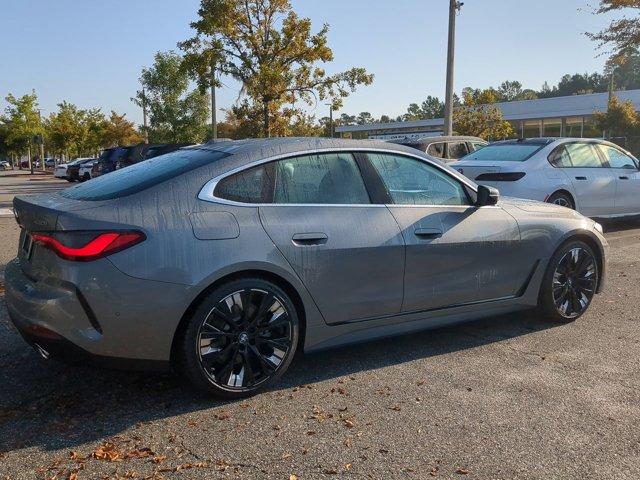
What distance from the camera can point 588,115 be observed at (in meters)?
40.9

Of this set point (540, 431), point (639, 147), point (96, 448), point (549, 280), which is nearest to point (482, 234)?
point (549, 280)

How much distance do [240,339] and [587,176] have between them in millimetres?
7984

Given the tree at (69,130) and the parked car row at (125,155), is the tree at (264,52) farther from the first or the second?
the tree at (69,130)

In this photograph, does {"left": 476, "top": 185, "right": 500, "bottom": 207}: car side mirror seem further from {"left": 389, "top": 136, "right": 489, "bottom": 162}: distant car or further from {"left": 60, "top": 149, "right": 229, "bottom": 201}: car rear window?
{"left": 389, "top": 136, "right": 489, "bottom": 162}: distant car

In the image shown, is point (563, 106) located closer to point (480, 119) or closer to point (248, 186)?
point (480, 119)

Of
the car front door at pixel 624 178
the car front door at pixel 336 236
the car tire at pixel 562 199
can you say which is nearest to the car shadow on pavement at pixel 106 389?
the car front door at pixel 336 236

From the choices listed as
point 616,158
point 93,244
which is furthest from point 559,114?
point 93,244

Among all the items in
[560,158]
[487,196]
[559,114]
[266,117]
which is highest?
[559,114]

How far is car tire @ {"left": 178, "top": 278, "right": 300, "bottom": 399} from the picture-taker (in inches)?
138

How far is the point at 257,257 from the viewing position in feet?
11.9

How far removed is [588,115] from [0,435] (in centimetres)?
4344

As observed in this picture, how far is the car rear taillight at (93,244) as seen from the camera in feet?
10.7

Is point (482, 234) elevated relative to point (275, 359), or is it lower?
elevated

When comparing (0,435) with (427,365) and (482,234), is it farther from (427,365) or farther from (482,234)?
(482,234)
